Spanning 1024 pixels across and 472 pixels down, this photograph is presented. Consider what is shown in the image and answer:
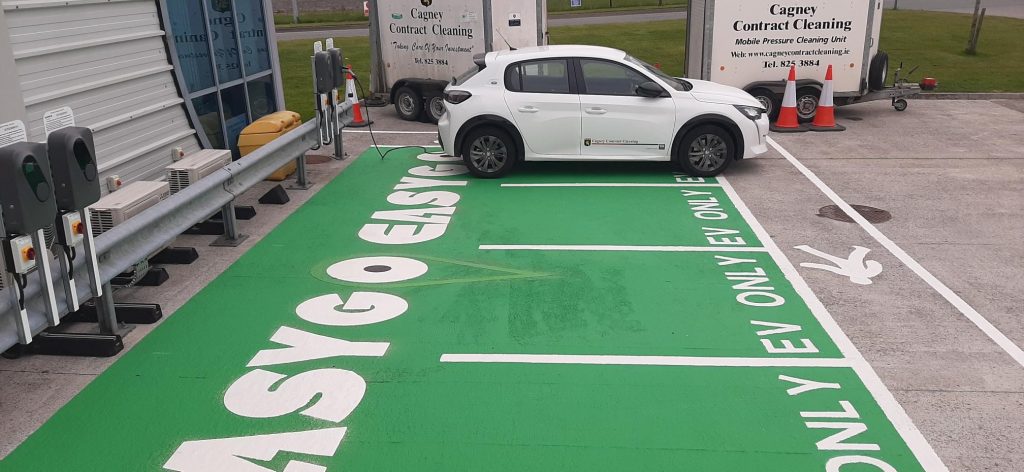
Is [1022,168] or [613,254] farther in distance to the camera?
[1022,168]

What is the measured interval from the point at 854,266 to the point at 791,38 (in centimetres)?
766

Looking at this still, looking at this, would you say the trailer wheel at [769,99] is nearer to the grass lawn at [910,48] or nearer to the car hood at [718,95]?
the car hood at [718,95]

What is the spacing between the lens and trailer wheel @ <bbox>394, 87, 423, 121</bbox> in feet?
48.9

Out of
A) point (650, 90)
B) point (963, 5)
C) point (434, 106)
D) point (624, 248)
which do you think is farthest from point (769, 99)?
point (963, 5)

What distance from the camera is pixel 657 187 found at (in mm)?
10430

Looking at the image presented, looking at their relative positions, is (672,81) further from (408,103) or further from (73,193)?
Result: (73,193)

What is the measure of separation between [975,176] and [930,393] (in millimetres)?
6509

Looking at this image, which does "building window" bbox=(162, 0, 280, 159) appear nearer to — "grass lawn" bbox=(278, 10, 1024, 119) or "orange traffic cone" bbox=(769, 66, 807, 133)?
"grass lawn" bbox=(278, 10, 1024, 119)

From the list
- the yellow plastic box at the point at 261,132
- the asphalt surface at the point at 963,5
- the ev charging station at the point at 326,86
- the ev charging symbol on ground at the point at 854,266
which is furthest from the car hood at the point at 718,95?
the asphalt surface at the point at 963,5

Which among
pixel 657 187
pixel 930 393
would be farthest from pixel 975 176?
pixel 930 393

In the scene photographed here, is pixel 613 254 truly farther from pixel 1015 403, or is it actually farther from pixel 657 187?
pixel 1015 403

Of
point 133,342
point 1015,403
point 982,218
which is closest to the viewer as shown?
point 1015,403

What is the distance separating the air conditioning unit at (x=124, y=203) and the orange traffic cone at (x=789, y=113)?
10.0 metres

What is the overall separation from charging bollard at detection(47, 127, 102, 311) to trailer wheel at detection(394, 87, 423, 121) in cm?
947
